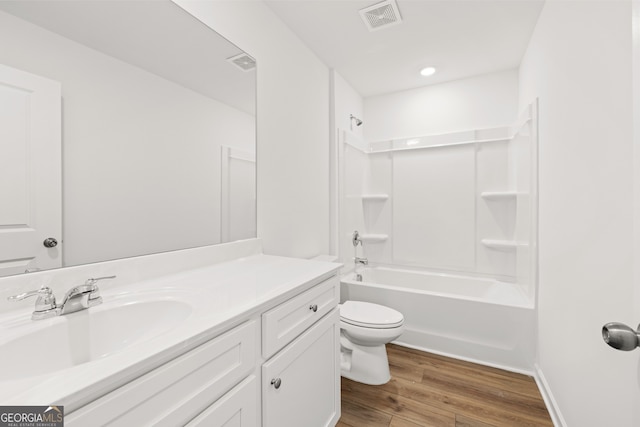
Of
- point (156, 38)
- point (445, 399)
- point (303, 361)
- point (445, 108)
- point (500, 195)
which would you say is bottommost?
point (445, 399)

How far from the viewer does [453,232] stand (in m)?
2.88

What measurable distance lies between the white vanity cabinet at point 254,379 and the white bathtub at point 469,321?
1127mm

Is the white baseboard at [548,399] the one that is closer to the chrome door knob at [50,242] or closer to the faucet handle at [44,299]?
the faucet handle at [44,299]

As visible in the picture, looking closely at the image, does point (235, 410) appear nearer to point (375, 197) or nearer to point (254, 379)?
point (254, 379)

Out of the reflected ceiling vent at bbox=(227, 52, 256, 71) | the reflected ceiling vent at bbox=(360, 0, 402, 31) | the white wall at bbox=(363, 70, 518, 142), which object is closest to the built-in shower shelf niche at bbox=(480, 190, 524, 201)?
the white wall at bbox=(363, 70, 518, 142)

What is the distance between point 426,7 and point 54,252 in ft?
7.79

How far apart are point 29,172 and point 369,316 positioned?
6.08ft

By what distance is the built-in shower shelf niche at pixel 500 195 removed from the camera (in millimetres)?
2547

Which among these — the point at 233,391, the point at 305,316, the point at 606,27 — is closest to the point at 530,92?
the point at 606,27

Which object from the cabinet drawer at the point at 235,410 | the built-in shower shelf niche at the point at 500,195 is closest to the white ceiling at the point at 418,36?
the built-in shower shelf niche at the point at 500,195

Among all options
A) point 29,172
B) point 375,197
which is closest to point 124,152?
point 29,172

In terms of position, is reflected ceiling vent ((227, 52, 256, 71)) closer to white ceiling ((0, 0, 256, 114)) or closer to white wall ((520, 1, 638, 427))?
white ceiling ((0, 0, 256, 114))

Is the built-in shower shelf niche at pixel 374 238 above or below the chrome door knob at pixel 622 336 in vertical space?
below

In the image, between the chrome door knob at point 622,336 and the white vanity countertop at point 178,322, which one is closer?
Answer: the white vanity countertop at point 178,322
